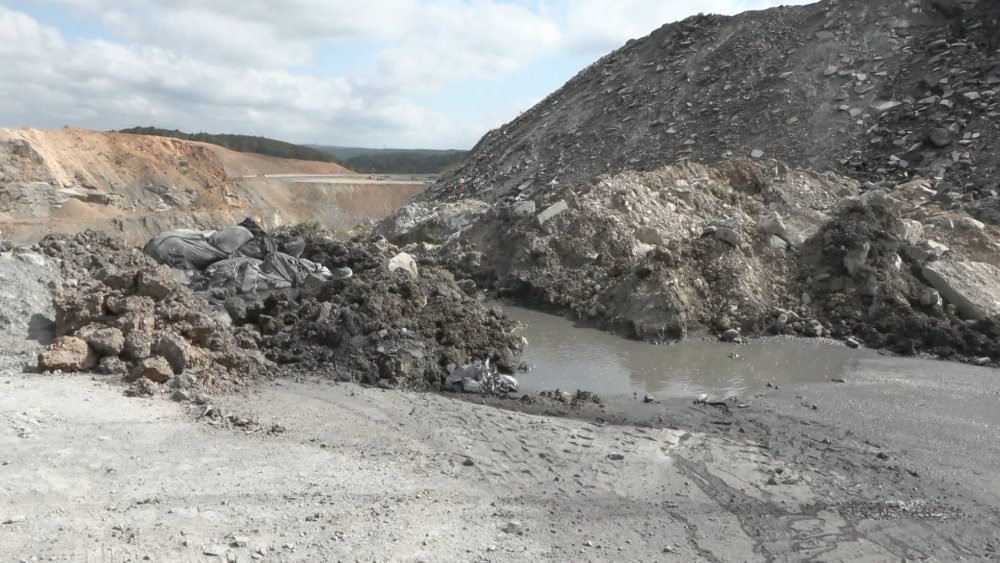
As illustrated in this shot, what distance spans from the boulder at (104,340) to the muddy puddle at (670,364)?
367cm

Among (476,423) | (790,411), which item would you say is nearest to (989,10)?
(790,411)

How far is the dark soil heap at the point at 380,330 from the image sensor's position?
23.8 feet

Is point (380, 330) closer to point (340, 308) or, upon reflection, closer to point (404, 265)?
point (340, 308)

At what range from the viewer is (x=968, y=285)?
31.1 feet

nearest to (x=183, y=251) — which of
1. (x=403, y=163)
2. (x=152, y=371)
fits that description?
(x=152, y=371)

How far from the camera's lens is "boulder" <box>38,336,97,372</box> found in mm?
5953

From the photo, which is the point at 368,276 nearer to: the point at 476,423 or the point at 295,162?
the point at 476,423

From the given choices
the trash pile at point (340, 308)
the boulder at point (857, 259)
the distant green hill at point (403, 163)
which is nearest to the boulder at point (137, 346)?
the trash pile at point (340, 308)

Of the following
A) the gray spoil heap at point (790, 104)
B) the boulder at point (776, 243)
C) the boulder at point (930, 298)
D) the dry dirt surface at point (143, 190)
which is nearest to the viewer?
the boulder at point (930, 298)

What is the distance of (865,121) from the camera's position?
52.6ft

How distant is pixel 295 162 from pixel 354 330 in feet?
103

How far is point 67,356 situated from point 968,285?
10.0 m

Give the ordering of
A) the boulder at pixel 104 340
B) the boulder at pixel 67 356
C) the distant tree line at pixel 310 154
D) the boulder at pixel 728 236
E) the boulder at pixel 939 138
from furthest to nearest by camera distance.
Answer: the distant tree line at pixel 310 154 < the boulder at pixel 939 138 < the boulder at pixel 728 236 < the boulder at pixel 104 340 < the boulder at pixel 67 356

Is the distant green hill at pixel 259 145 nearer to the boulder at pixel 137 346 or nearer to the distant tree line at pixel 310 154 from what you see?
the distant tree line at pixel 310 154
